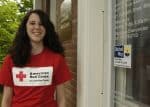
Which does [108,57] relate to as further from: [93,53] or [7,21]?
[7,21]

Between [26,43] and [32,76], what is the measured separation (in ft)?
1.01

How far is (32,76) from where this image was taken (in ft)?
11.2

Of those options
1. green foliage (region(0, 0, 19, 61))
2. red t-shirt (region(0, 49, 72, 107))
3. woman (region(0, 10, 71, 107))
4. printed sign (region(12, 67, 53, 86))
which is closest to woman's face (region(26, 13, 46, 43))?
woman (region(0, 10, 71, 107))

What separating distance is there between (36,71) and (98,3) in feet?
2.74

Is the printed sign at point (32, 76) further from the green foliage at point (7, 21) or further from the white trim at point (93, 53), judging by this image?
the green foliage at point (7, 21)

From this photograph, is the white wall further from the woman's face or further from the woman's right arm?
the woman's right arm

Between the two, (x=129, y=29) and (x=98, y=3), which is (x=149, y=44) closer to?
(x=129, y=29)

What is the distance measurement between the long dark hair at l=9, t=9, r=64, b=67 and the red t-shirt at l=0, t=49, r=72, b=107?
0.19ft

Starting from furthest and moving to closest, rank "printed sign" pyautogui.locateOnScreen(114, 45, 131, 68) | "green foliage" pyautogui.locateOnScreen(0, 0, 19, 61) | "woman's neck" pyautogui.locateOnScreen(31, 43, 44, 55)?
1. "green foliage" pyautogui.locateOnScreen(0, 0, 19, 61)
2. "woman's neck" pyautogui.locateOnScreen(31, 43, 44, 55)
3. "printed sign" pyautogui.locateOnScreen(114, 45, 131, 68)

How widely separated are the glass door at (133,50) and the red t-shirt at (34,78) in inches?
20.8

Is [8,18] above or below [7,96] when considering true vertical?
above

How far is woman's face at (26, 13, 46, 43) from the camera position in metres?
3.48

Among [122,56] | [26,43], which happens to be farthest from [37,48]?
[122,56]

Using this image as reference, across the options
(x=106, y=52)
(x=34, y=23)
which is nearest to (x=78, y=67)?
(x=106, y=52)
